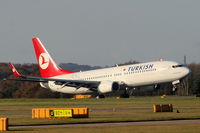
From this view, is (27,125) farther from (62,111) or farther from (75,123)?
(62,111)

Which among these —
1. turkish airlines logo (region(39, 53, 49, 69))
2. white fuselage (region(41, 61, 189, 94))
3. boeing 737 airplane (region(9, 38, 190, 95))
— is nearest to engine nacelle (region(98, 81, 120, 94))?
boeing 737 airplane (region(9, 38, 190, 95))

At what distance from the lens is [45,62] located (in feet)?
373

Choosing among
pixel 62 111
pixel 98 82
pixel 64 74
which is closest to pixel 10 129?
pixel 62 111

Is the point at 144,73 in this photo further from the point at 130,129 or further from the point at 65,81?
the point at 130,129

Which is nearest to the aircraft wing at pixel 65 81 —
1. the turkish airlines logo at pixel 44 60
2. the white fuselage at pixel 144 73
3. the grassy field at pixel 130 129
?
the white fuselage at pixel 144 73

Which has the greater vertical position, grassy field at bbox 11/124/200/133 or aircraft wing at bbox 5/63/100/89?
aircraft wing at bbox 5/63/100/89

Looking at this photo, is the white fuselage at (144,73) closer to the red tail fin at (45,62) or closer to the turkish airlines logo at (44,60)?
the red tail fin at (45,62)

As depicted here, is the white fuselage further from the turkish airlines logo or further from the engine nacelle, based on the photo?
the turkish airlines logo

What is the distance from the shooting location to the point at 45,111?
5797cm

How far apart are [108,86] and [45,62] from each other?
18323mm

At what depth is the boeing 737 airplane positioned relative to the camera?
93.8 metres

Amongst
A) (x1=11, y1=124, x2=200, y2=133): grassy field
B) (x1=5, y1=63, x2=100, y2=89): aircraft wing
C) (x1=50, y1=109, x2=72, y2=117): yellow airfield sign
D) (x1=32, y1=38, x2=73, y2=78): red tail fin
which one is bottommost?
(x1=11, y1=124, x2=200, y2=133): grassy field

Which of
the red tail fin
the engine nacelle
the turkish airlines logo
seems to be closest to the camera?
the engine nacelle

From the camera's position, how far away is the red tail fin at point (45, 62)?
370ft
